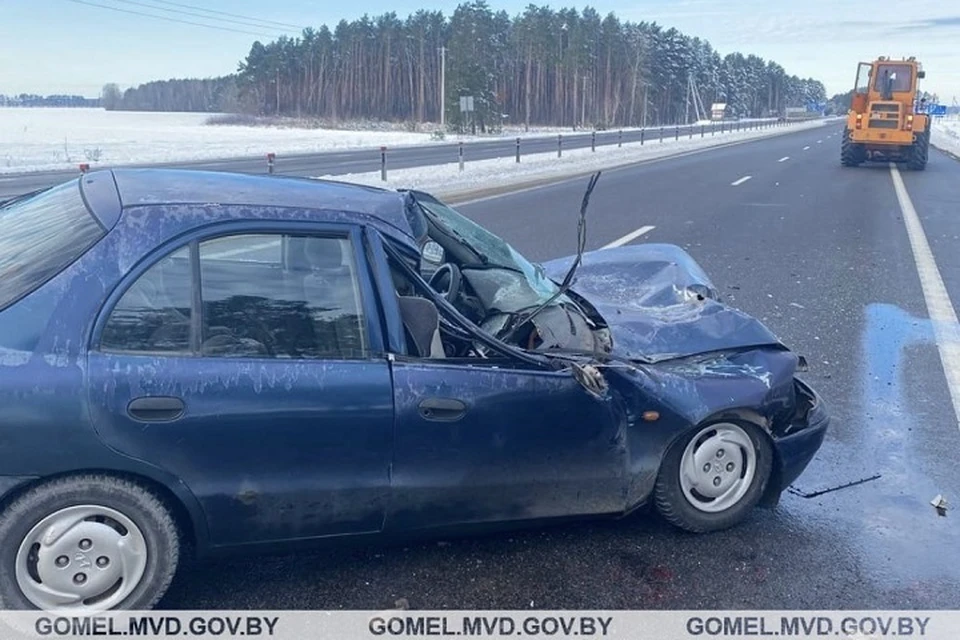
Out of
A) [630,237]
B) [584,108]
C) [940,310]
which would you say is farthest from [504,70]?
[940,310]

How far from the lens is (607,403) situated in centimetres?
347

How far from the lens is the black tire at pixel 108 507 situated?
9.00 ft

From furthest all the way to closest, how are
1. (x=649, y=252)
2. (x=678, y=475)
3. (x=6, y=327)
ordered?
(x=649, y=252), (x=678, y=475), (x=6, y=327)

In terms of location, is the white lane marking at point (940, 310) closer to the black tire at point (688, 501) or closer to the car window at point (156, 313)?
the black tire at point (688, 501)

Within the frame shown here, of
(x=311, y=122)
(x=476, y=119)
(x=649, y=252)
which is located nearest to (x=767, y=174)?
(x=649, y=252)

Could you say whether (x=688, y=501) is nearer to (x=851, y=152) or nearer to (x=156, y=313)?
(x=156, y=313)

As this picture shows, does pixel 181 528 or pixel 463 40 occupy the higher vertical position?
pixel 463 40

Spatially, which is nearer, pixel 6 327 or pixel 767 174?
pixel 6 327

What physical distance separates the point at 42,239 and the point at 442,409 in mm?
1530

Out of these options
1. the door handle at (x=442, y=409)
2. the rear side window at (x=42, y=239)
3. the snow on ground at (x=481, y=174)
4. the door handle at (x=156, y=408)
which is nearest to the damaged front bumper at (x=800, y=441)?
the door handle at (x=442, y=409)

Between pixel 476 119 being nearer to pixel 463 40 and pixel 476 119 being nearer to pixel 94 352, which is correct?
pixel 463 40

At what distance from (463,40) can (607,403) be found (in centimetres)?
7165

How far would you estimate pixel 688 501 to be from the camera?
148 inches

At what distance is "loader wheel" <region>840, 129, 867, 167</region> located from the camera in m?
27.6
